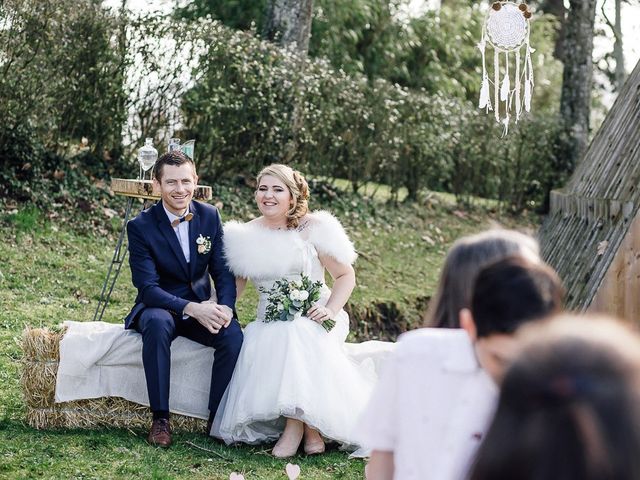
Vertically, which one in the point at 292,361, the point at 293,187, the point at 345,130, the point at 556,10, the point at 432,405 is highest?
the point at 556,10

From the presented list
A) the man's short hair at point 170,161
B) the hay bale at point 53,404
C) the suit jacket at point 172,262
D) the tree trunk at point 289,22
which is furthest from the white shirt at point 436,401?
the tree trunk at point 289,22

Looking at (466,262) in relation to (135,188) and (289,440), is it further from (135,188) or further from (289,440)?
(135,188)

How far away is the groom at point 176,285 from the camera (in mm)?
5031

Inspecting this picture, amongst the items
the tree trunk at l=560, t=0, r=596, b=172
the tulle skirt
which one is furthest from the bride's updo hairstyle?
the tree trunk at l=560, t=0, r=596, b=172

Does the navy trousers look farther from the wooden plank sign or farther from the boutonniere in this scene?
the wooden plank sign

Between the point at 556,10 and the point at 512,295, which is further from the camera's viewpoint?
the point at 556,10

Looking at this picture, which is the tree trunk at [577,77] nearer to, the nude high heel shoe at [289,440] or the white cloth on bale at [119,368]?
the white cloth on bale at [119,368]

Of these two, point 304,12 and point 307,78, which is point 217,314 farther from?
point 304,12

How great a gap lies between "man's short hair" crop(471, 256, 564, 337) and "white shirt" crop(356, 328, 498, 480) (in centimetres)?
28

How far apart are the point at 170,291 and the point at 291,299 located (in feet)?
2.24

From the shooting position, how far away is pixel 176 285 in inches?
211

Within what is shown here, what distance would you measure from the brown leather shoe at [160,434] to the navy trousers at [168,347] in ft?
0.23

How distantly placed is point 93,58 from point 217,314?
469cm

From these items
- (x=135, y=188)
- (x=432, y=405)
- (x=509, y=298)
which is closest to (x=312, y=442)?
(x=135, y=188)
